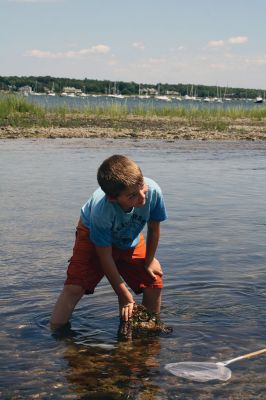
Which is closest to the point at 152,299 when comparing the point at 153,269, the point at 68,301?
the point at 153,269

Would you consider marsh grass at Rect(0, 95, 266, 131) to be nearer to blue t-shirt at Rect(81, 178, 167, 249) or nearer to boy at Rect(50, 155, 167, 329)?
boy at Rect(50, 155, 167, 329)

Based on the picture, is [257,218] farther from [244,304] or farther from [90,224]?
[90,224]

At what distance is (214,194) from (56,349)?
8.09m

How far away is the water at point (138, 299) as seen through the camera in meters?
4.34

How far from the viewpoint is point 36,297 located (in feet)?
20.4

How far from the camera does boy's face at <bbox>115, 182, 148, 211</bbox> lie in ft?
15.5

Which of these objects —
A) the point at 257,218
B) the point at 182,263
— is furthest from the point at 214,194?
the point at 182,263

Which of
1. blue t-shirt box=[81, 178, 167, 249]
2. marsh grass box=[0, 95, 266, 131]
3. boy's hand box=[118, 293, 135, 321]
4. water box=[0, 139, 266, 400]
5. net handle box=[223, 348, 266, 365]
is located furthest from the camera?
marsh grass box=[0, 95, 266, 131]

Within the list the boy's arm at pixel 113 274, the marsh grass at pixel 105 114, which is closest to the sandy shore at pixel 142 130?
the marsh grass at pixel 105 114

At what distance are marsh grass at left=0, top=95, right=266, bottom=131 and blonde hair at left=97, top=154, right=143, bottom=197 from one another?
82.7 feet

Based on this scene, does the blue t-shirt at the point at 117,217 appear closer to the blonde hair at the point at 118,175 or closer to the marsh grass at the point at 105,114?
the blonde hair at the point at 118,175

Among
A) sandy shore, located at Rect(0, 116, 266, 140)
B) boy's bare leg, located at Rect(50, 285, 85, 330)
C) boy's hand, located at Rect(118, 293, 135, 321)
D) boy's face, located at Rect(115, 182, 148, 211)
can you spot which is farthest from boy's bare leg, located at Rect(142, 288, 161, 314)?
sandy shore, located at Rect(0, 116, 266, 140)

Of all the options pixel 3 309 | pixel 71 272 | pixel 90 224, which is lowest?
pixel 3 309

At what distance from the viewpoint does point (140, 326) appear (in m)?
5.28
